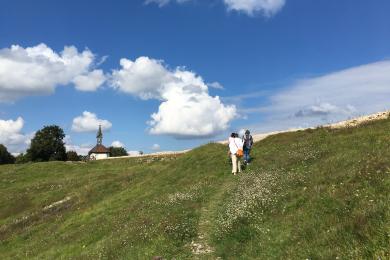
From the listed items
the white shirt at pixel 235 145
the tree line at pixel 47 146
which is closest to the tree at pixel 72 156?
the tree line at pixel 47 146

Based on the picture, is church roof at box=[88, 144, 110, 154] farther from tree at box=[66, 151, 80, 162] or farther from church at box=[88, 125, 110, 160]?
tree at box=[66, 151, 80, 162]

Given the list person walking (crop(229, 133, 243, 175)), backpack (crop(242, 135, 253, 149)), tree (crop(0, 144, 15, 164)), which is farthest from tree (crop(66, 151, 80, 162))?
person walking (crop(229, 133, 243, 175))

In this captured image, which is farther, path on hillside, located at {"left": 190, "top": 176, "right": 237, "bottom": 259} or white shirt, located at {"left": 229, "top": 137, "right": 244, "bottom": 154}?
white shirt, located at {"left": 229, "top": 137, "right": 244, "bottom": 154}

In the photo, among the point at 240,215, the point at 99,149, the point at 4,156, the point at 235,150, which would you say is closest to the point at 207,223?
the point at 240,215

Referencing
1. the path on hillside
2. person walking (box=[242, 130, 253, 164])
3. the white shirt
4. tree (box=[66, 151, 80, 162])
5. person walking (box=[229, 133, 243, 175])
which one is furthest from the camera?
tree (box=[66, 151, 80, 162])

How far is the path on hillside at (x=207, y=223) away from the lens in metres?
16.5

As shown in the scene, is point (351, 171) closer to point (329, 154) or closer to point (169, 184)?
point (329, 154)

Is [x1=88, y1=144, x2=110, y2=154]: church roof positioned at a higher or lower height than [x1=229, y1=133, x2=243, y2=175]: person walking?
higher

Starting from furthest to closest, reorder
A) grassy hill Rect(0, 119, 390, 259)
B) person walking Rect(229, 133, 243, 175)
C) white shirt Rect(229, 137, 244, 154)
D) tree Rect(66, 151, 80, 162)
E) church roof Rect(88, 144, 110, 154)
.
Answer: church roof Rect(88, 144, 110, 154) < tree Rect(66, 151, 80, 162) < white shirt Rect(229, 137, 244, 154) < person walking Rect(229, 133, 243, 175) < grassy hill Rect(0, 119, 390, 259)

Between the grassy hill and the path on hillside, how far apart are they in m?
0.05

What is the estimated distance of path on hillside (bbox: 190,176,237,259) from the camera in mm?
16500

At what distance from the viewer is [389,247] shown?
9.25 m

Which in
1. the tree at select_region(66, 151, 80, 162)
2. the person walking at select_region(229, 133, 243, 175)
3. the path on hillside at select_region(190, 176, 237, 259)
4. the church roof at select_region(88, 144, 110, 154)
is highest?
the church roof at select_region(88, 144, 110, 154)

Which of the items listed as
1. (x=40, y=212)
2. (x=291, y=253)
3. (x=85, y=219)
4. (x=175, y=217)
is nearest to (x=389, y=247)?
(x=291, y=253)
